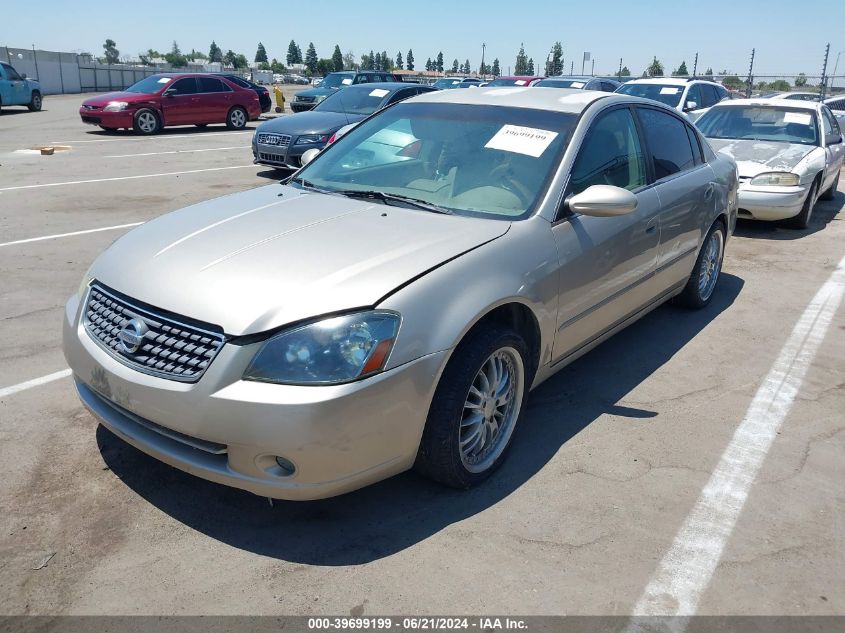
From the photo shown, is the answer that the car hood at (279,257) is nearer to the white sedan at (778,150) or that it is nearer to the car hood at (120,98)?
the white sedan at (778,150)

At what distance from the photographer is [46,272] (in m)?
6.21

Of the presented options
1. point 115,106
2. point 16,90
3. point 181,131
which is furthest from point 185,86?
point 16,90

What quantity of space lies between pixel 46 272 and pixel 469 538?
497 centimetres

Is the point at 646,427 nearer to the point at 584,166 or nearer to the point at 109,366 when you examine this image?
the point at 584,166

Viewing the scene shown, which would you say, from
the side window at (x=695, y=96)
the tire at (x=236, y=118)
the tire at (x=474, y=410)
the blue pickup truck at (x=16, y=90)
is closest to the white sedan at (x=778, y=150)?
the side window at (x=695, y=96)

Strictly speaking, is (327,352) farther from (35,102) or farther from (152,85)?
→ (35,102)

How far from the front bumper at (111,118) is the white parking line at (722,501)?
54.2 feet

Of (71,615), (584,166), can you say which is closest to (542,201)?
(584,166)

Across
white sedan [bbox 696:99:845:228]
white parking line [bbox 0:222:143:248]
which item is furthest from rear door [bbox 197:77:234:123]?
white sedan [bbox 696:99:845:228]

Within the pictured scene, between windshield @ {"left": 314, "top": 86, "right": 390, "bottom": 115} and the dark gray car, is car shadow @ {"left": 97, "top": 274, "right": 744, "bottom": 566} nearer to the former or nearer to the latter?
the dark gray car

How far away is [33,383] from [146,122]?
1542 cm

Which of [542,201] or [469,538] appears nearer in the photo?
[469,538]

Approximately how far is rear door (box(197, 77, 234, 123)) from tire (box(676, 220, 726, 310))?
1638cm

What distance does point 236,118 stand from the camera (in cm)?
2020
